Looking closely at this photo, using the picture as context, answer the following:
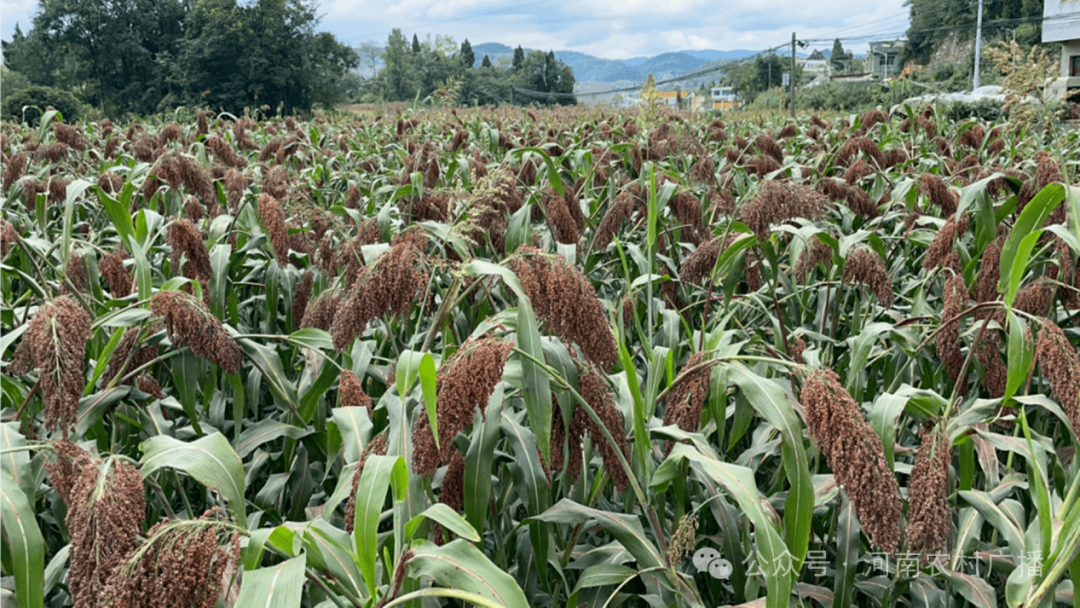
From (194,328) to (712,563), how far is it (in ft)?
4.64

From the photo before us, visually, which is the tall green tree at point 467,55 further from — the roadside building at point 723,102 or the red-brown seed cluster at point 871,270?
the red-brown seed cluster at point 871,270

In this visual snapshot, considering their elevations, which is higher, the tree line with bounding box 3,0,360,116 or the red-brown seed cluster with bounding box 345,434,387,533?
the tree line with bounding box 3,0,360,116

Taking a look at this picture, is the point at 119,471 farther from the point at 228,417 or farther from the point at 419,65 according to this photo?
the point at 419,65

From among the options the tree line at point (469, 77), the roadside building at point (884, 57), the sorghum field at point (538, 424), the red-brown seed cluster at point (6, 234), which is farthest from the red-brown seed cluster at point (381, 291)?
the roadside building at point (884, 57)

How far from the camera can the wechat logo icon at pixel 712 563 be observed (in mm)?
2090

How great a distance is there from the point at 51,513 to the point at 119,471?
1.65m

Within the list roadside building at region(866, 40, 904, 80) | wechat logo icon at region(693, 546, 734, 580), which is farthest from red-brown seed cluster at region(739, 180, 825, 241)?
roadside building at region(866, 40, 904, 80)

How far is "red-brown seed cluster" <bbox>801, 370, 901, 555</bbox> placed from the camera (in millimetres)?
1273

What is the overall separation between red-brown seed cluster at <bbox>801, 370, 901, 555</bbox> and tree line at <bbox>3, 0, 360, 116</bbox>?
4620cm

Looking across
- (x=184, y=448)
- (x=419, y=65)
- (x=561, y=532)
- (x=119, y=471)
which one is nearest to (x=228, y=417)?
(x=561, y=532)

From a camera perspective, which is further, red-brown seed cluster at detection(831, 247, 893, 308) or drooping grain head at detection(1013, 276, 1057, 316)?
red-brown seed cluster at detection(831, 247, 893, 308)

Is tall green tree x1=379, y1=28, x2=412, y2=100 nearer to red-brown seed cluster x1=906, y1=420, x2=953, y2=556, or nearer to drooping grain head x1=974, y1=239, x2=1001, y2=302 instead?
drooping grain head x1=974, y1=239, x2=1001, y2=302

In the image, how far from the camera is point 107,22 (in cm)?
5966

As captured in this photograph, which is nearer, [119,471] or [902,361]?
[119,471]
